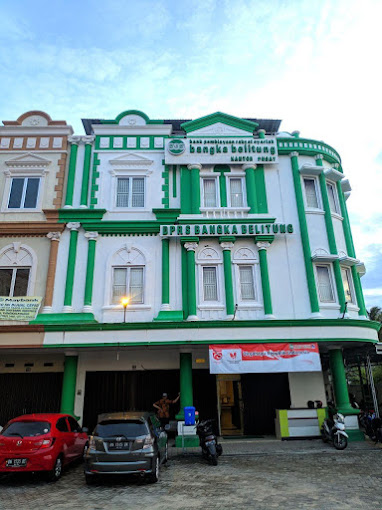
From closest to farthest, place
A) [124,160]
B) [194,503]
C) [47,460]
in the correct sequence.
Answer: [194,503]
[47,460]
[124,160]

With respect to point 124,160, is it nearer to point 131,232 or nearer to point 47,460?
point 131,232

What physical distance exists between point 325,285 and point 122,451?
11.0 metres

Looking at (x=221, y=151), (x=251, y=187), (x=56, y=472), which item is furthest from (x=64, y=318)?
(x=221, y=151)

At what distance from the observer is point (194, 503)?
7246mm

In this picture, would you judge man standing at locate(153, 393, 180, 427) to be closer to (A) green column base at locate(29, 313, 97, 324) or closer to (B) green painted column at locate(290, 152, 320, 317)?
(A) green column base at locate(29, 313, 97, 324)

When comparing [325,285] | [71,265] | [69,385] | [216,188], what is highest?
[216,188]

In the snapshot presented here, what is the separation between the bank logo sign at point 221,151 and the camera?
677 inches

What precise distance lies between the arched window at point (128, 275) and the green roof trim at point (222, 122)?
662cm

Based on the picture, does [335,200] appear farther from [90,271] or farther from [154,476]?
[154,476]

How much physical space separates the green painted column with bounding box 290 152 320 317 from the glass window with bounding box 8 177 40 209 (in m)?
11.5

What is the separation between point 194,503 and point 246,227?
1072cm

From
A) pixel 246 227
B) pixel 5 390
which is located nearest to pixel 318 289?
pixel 246 227

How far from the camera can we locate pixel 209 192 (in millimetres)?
17266

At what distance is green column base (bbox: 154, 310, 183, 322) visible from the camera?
576 inches
